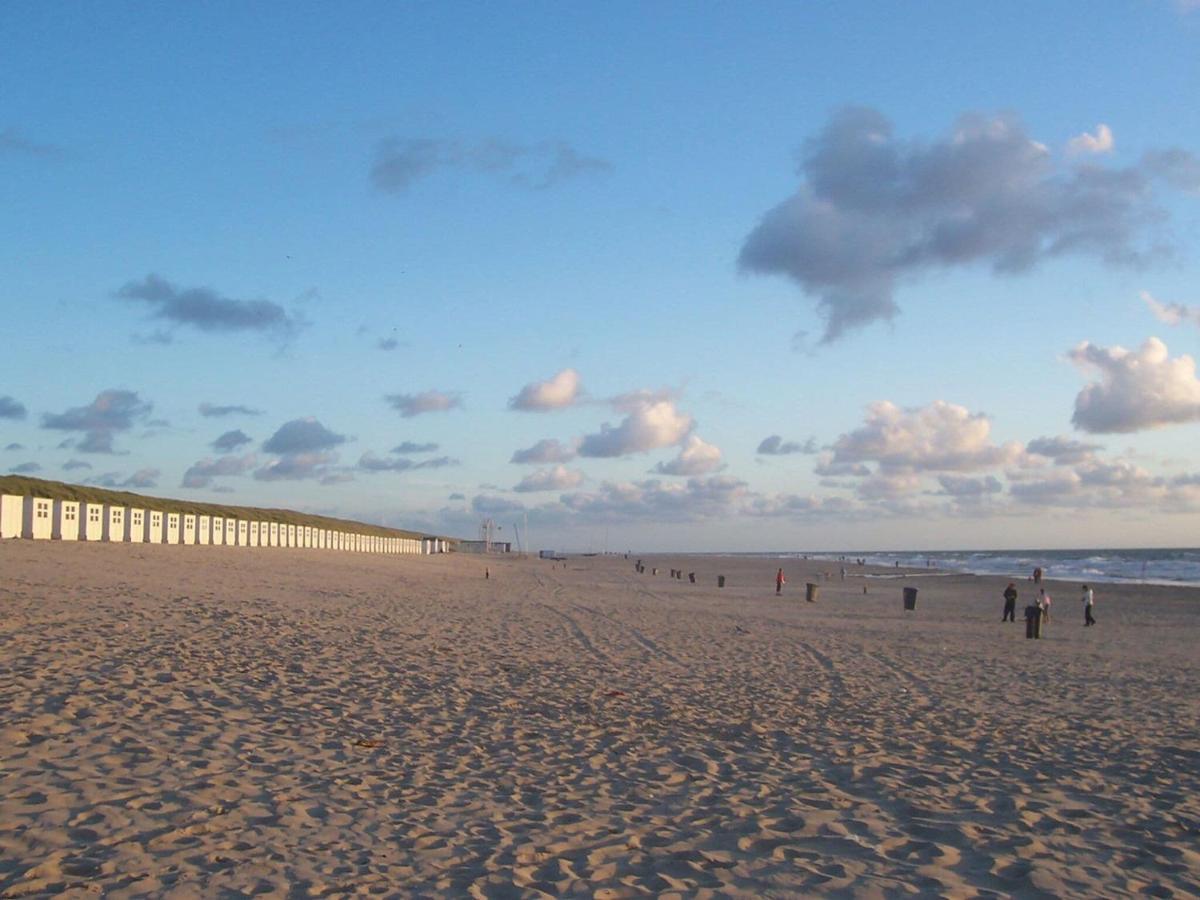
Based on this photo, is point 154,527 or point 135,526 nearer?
point 135,526

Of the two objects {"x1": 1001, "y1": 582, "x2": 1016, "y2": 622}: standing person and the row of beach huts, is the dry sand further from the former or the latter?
the row of beach huts

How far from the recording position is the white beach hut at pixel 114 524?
34.3 meters

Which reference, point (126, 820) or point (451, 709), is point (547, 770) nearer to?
point (451, 709)

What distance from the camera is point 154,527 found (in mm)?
38438

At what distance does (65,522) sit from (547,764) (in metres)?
28.2

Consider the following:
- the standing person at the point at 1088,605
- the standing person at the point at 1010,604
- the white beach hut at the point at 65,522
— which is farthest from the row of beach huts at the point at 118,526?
the standing person at the point at 1088,605

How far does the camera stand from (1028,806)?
313 inches

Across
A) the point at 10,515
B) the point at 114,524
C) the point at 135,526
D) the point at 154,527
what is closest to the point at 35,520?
the point at 10,515

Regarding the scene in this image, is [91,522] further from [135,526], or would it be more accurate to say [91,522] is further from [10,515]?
[10,515]

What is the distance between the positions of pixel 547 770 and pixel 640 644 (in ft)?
36.9

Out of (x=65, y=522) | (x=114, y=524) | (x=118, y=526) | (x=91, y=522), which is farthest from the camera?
(x=118, y=526)

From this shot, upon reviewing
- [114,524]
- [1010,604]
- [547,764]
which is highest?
[114,524]

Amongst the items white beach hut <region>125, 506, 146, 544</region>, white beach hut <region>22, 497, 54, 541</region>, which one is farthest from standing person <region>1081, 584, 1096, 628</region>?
white beach hut <region>125, 506, 146, 544</region>

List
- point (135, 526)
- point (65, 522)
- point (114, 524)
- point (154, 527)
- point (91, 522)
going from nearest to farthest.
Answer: point (65, 522) < point (91, 522) < point (114, 524) < point (135, 526) < point (154, 527)
